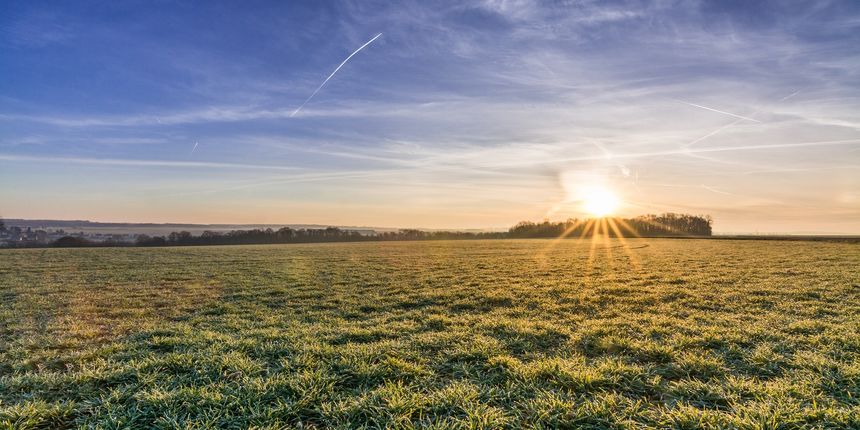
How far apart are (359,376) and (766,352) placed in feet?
23.5

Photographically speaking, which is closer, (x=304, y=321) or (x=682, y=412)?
(x=682, y=412)

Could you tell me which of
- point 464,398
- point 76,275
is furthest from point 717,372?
point 76,275

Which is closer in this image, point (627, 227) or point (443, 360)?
point (443, 360)

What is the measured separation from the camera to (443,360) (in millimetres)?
7121

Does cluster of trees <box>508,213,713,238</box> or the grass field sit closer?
the grass field

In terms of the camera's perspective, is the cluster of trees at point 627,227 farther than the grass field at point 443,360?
Yes

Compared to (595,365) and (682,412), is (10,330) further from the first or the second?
(682,412)

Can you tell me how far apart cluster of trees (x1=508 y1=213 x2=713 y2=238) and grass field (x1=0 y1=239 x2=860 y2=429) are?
90938 millimetres

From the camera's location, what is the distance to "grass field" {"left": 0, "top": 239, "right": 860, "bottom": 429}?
203 inches

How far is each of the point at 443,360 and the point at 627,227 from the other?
11557 centimetres

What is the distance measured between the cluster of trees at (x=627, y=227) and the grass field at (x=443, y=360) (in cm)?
9094

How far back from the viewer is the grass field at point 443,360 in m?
5.14

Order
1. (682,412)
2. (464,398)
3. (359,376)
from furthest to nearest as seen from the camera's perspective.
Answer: (359,376), (464,398), (682,412)

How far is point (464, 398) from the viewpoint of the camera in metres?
5.46
